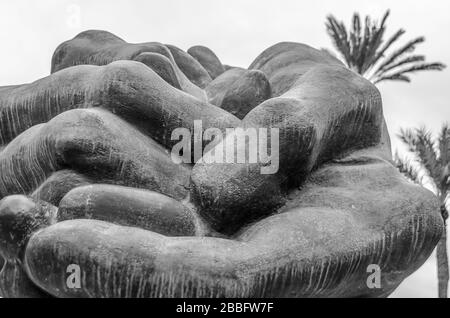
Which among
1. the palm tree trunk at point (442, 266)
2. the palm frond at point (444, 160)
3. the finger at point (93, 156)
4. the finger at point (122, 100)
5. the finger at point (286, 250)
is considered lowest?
the palm tree trunk at point (442, 266)

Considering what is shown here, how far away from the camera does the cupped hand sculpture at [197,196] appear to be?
13.7 feet

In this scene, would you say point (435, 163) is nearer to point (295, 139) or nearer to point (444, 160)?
point (444, 160)

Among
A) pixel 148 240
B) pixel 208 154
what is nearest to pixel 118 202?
pixel 148 240

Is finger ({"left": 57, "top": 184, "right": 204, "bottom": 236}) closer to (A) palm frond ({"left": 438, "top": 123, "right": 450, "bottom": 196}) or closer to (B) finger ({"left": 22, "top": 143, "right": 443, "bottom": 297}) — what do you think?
(B) finger ({"left": 22, "top": 143, "right": 443, "bottom": 297})

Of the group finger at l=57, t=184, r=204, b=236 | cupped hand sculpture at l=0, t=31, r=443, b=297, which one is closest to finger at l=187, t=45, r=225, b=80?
cupped hand sculpture at l=0, t=31, r=443, b=297

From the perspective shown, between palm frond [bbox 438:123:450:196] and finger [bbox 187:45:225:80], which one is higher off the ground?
finger [bbox 187:45:225:80]

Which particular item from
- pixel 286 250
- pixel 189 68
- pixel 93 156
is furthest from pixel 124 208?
pixel 189 68

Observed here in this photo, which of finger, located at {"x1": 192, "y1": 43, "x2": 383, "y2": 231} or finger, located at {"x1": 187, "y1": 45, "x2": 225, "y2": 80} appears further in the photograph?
finger, located at {"x1": 187, "y1": 45, "x2": 225, "y2": 80}

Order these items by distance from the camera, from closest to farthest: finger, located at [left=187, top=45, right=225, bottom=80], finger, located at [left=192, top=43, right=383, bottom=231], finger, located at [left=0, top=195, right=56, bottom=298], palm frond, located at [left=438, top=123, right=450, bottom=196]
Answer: finger, located at [left=0, top=195, right=56, bottom=298], finger, located at [left=192, top=43, right=383, bottom=231], finger, located at [left=187, top=45, right=225, bottom=80], palm frond, located at [left=438, top=123, right=450, bottom=196]

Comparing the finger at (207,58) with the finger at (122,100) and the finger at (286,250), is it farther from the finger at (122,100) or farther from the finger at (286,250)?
the finger at (286,250)

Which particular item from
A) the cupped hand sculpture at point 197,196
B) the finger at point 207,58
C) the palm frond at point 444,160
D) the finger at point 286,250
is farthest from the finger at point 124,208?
the palm frond at point 444,160

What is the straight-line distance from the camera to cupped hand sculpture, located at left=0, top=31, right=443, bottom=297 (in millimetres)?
4172

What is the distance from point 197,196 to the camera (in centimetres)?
489

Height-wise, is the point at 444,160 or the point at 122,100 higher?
the point at 122,100
